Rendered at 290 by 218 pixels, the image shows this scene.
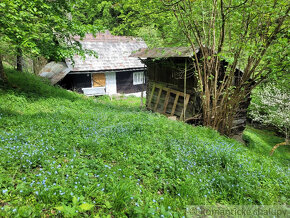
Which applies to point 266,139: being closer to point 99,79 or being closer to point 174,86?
point 174,86

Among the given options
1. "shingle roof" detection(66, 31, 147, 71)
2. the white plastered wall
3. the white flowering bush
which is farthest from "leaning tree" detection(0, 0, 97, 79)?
the white flowering bush

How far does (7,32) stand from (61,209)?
616cm

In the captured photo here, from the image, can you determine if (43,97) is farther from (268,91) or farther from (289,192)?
(268,91)

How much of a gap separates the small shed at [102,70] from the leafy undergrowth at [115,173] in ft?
43.3

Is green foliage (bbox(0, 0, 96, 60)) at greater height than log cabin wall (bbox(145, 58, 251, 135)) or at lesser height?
greater

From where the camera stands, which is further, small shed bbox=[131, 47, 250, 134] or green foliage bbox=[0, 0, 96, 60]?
small shed bbox=[131, 47, 250, 134]

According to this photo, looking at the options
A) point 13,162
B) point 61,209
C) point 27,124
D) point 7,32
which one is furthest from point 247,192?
point 7,32

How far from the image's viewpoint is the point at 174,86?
39.7 ft

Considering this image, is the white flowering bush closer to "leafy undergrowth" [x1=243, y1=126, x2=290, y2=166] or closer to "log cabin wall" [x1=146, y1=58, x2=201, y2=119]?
"leafy undergrowth" [x1=243, y1=126, x2=290, y2=166]

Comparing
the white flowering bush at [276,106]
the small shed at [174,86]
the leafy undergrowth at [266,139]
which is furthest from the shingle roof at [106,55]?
Result: the leafy undergrowth at [266,139]

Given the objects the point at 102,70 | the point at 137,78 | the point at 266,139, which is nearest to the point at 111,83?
the point at 102,70

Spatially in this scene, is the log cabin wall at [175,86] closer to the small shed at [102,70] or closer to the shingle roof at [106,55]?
the small shed at [102,70]

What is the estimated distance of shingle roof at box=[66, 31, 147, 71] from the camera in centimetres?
1894

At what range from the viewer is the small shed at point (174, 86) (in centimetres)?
1041
